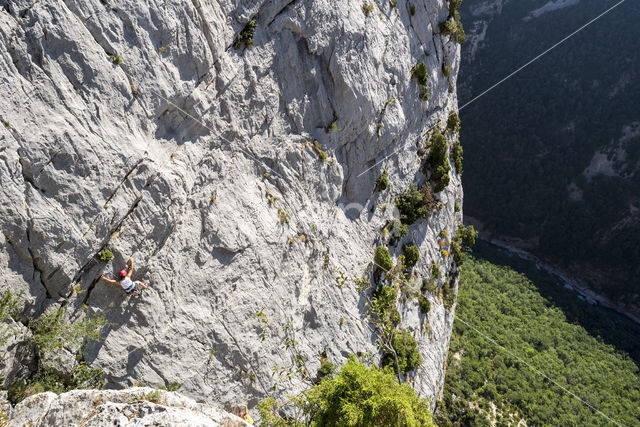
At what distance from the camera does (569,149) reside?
55312 millimetres

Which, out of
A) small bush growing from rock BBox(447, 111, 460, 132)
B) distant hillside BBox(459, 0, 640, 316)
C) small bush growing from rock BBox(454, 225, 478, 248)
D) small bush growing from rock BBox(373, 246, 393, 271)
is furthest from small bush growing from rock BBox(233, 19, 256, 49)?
distant hillside BBox(459, 0, 640, 316)

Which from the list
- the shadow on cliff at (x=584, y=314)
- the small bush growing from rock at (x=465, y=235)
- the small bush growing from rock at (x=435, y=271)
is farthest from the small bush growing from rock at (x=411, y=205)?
the shadow on cliff at (x=584, y=314)

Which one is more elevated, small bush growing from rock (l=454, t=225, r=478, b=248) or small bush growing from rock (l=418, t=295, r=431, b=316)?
small bush growing from rock (l=454, t=225, r=478, b=248)

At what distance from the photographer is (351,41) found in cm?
1881

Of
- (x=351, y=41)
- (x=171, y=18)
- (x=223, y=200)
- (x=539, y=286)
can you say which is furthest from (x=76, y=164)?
(x=539, y=286)

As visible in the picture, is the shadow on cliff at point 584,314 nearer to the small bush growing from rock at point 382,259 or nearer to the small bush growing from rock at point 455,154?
the small bush growing from rock at point 455,154

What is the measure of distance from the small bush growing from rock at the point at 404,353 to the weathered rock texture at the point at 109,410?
12000 millimetres

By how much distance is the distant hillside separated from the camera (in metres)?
50.3

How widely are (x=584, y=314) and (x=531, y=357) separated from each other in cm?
1466

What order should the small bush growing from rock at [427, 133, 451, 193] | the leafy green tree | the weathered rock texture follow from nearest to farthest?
1. the weathered rock texture
2. the leafy green tree
3. the small bush growing from rock at [427, 133, 451, 193]

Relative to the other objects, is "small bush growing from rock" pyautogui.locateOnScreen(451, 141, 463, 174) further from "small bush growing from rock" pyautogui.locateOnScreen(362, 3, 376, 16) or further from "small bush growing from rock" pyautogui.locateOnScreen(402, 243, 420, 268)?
"small bush growing from rock" pyautogui.locateOnScreen(362, 3, 376, 16)

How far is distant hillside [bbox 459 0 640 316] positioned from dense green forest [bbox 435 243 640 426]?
39.3 feet

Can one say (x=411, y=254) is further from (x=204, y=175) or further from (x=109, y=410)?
(x=109, y=410)

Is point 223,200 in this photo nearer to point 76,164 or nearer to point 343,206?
point 76,164
